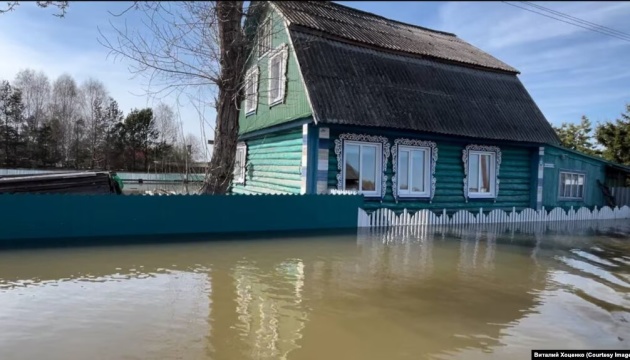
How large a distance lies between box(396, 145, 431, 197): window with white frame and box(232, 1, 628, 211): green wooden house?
1.6 inches

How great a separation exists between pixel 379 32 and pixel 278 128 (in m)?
5.64

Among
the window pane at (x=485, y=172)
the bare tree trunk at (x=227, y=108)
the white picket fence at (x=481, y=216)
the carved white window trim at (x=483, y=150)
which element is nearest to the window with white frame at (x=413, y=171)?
the white picket fence at (x=481, y=216)

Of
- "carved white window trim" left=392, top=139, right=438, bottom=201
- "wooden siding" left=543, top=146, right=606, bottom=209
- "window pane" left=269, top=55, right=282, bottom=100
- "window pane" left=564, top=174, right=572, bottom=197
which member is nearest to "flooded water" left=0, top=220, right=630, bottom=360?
"carved white window trim" left=392, top=139, right=438, bottom=201

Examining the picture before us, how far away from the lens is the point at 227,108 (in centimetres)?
1195

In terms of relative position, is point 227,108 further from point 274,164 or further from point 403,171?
point 403,171

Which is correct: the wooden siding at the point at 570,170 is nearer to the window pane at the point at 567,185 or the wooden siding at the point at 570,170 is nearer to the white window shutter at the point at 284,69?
the window pane at the point at 567,185

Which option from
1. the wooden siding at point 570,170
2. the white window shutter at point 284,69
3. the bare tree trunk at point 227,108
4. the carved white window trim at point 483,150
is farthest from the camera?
the wooden siding at point 570,170

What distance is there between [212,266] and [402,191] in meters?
8.50

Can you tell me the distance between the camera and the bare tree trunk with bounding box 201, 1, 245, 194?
11344 millimetres

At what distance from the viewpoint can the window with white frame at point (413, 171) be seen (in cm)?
1439

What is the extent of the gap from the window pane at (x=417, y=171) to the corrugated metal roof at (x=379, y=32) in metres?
3.93

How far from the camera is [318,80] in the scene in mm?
13047

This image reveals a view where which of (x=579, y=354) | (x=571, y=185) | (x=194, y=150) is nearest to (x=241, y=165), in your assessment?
(x=194, y=150)

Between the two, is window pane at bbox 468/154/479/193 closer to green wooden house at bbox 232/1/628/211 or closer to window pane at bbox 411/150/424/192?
green wooden house at bbox 232/1/628/211
